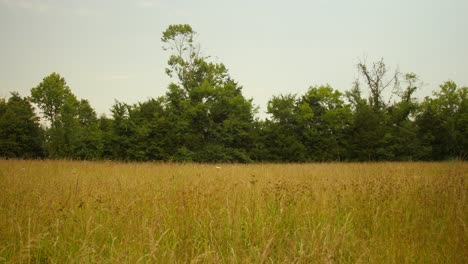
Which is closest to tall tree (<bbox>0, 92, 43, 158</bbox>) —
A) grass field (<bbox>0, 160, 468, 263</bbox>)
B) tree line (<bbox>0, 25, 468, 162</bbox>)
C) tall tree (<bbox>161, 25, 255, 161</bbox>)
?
tree line (<bbox>0, 25, 468, 162</bbox>)

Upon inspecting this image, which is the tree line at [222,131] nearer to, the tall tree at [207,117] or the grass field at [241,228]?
the tall tree at [207,117]

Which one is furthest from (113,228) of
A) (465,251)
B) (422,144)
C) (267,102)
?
(422,144)

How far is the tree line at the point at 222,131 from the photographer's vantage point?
22.8 meters

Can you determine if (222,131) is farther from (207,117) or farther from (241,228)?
(241,228)

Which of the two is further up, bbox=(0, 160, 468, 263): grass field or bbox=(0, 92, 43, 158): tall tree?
bbox=(0, 92, 43, 158): tall tree

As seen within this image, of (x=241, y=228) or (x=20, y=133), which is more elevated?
(x=20, y=133)

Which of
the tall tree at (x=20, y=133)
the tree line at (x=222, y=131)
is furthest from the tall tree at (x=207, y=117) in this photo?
the tall tree at (x=20, y=133)

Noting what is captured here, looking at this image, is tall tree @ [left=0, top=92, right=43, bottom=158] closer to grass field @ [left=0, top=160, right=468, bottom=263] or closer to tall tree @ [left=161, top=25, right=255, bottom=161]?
tall tree @ [left=161, top=25, right=255, bottom=161]

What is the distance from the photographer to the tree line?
22.8 m

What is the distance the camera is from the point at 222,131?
951 inches

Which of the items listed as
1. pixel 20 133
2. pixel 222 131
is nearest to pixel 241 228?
pixel 222 131

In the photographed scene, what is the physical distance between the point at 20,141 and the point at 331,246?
29.3 meters

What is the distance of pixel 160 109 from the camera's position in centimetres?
2394

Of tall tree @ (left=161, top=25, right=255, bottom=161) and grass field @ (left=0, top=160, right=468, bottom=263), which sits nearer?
grass field @ (left=0, top=160, right=468, bottom=263)
